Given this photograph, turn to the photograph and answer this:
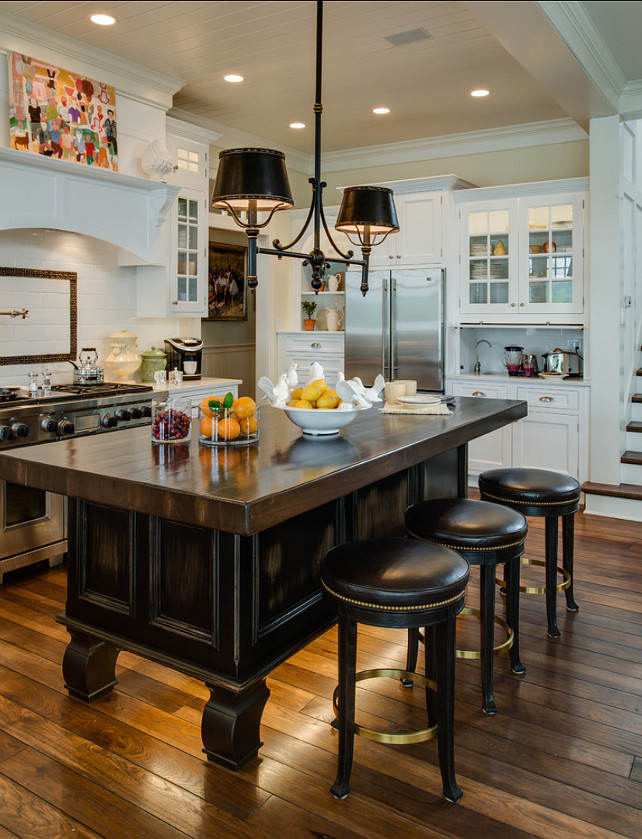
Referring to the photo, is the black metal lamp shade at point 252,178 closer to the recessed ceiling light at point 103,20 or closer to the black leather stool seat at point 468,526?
the black leather stool seat at point 468,526

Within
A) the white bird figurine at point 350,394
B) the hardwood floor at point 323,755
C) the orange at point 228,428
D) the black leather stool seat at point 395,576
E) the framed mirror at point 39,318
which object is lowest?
the hardwood floor at point 323,755

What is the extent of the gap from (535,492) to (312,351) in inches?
156

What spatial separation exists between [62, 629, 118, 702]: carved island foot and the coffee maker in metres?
2.90

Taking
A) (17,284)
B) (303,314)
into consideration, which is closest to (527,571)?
(17,284)

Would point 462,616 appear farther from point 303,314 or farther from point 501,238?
point 303,314

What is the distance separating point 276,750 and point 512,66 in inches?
165

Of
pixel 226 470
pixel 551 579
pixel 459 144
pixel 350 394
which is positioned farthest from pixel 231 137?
pixel 226 470

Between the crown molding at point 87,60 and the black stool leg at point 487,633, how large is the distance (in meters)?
3.60

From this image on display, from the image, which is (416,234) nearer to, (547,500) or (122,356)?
(122,356)

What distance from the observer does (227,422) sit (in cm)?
240

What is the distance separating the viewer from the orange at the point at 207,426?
2.41 metres

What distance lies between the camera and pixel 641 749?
2.21 meters

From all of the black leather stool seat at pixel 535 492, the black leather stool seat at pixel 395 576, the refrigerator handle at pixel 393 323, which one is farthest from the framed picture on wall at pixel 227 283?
the black leather stool seat at pixel 395 576

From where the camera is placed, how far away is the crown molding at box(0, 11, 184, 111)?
3762 mm
